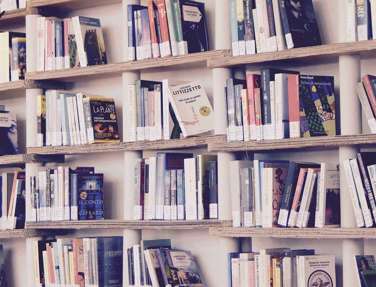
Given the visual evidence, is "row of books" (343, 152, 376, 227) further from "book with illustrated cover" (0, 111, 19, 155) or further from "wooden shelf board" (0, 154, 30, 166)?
"book with illustrated cover" (0, 111, 19, 155)

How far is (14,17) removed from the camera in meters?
5.15

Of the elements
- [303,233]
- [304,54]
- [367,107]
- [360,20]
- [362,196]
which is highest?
[360,20]

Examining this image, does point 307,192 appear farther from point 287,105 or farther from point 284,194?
point 287,105

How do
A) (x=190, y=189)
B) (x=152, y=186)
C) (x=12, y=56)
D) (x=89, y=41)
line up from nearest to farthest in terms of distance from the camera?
1. (x=190, y=189)
2. (x=152, y=186)
3. (x=89, y=41)
4. (x=12, y=56)

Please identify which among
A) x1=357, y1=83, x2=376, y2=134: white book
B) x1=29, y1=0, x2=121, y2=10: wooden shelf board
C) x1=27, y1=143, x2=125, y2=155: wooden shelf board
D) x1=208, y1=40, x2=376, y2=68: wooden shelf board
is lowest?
x1=27, y1=143, x2=125, y2=155: wooden shelf board

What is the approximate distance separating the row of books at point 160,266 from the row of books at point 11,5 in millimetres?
1489

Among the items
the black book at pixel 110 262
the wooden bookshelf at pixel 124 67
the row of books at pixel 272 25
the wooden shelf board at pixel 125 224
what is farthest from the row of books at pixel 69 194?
the row of books at pixel 272 25

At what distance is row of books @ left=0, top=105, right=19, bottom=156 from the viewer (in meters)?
5.08

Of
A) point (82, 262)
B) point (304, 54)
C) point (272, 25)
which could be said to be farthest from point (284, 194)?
point (82, 262)

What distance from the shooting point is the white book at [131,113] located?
4523 millimetres

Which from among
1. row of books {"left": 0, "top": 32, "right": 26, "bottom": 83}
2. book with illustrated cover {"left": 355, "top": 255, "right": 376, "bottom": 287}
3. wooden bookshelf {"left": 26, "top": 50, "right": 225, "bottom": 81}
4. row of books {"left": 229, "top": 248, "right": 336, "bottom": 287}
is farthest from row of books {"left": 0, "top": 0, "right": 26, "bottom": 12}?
book with illustrated cover {"left": 355, "top": 255, "right": 376, "bottom": 287}

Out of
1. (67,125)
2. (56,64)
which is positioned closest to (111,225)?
(67,125)

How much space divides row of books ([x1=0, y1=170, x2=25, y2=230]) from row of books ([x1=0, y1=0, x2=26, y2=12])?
0.87m

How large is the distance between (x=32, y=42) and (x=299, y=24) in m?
1.56
